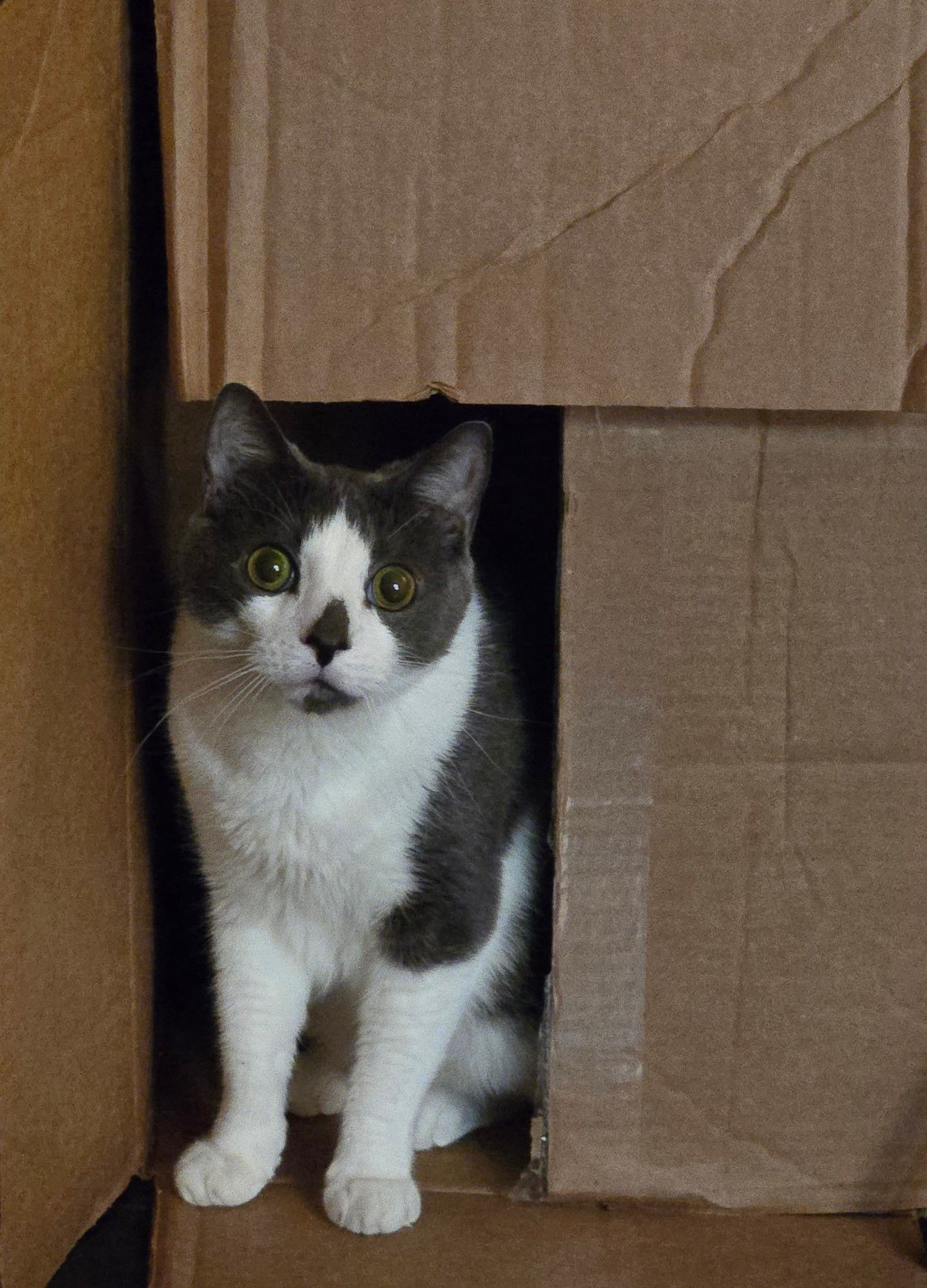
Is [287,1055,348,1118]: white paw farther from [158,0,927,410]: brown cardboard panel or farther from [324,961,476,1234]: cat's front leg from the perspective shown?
[158,0,927,410]: brown cardboard panel

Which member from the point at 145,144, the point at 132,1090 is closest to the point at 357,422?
the point at 145,144

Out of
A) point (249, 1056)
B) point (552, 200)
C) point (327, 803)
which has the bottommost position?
point (249, 1056)

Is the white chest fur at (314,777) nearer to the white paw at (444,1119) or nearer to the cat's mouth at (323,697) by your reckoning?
the cat's mouth at (323,697)

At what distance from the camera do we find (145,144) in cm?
119

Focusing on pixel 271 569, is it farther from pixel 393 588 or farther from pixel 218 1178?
pixel 218 1178

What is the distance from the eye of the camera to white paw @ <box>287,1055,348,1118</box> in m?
1.39

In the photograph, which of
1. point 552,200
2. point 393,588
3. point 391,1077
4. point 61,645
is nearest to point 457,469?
point 393,588

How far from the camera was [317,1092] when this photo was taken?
139 cm

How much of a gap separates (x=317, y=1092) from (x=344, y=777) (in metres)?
0.45

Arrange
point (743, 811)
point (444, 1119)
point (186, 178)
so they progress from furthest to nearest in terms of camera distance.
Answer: point (444, 1119), point (743, 811), point (186, 178)

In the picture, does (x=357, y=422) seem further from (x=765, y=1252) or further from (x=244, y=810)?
(x=765, y=1252)

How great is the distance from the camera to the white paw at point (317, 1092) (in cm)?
139

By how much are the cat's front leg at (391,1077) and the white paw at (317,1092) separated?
20 cm

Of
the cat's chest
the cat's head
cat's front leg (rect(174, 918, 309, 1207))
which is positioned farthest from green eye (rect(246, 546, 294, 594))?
cat's front leg (rect(174, 918, 309, 1207))
